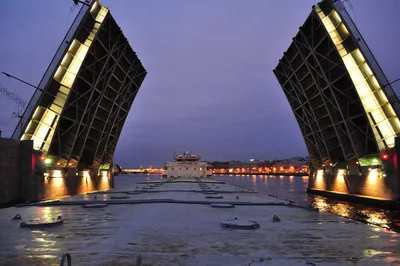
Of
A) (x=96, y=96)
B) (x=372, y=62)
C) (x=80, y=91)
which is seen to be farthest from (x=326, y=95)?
(x=80, y=91)

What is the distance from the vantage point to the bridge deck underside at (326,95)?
3084 centimetres

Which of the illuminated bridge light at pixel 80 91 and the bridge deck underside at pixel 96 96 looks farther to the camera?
the bridge deck underside at pixel 96 96

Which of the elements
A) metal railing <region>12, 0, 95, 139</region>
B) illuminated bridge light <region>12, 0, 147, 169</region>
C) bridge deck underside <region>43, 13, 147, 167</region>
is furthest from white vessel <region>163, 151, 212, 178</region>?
metal railing <region>12, 0, 95, 139</region>

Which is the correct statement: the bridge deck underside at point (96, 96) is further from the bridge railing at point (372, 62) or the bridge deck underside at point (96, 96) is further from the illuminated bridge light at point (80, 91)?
the bridge railing at point (372, 62)

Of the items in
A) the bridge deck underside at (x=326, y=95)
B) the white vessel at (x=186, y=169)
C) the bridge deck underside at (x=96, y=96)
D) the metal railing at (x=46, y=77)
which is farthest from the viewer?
the white vessel at (x=186, y=169)

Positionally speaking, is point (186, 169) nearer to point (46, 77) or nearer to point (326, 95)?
point (326, 95)

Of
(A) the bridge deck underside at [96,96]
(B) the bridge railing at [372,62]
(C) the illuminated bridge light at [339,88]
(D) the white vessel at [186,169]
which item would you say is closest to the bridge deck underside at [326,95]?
(C) the illuminated bridge light at [339,88]

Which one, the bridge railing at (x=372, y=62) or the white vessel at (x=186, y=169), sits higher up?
the bridge railing at (x=372, y=62)

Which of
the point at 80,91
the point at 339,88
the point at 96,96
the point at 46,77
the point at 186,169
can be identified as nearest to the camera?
the point at 46,77

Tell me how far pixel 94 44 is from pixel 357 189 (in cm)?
2602

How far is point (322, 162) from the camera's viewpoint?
40.7 meters

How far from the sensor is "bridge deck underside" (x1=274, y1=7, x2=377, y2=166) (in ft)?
101

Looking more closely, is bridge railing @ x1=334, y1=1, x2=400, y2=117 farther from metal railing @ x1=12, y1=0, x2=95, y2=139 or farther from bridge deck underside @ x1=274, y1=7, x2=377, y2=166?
metal railing @ x1=12, y1=0, x2=95, y2=139

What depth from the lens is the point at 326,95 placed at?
110 ft
